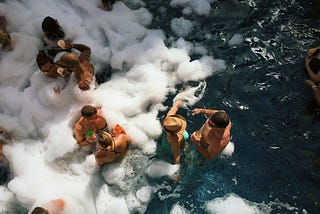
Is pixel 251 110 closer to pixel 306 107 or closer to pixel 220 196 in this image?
pixel 306 107

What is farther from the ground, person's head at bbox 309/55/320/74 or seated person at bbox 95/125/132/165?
person's head at bbox 309/55/320/74

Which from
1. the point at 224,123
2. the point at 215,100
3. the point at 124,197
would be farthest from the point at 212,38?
the point at 124,197

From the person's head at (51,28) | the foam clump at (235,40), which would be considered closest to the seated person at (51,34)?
the person's head at (51,28)

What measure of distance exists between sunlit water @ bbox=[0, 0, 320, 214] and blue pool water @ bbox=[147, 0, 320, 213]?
1cm

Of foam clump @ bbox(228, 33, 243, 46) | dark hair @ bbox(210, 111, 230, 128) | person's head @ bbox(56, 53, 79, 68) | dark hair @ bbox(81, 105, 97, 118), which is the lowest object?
dark hair @ bbox(81, 105, 97, 118)

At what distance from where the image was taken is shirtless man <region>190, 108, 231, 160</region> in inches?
144

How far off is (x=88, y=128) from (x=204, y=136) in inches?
55.8

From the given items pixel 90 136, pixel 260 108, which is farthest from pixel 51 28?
pixel 260 108

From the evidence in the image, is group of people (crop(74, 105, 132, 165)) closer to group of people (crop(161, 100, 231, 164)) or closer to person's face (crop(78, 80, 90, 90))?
person's face (crop(78, 80, 90, 90))

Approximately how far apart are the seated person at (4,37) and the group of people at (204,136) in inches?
98.7

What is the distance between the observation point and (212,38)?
209 inches

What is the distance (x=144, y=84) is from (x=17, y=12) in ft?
7.34

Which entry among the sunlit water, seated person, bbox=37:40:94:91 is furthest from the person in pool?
seated person, bbox=37:40:94:91

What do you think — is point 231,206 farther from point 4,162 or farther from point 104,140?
point 4,162
